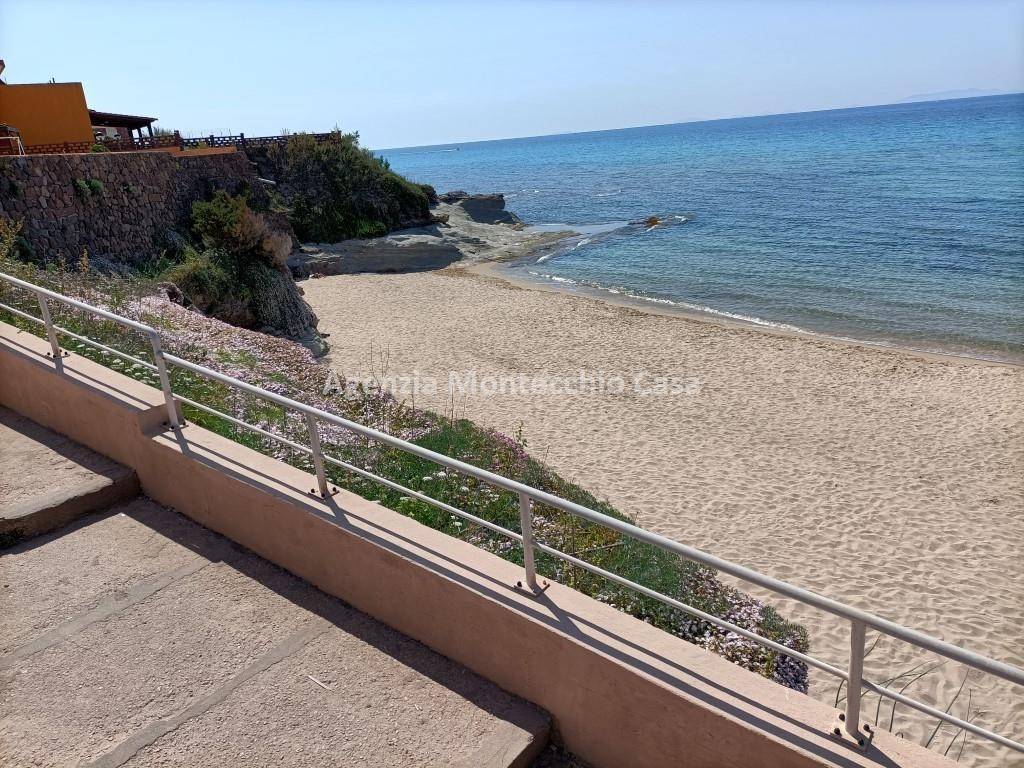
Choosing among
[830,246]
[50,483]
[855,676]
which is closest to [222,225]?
[50,483]

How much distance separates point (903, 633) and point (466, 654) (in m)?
2.05

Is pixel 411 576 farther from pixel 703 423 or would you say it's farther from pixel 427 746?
pixel 703 423

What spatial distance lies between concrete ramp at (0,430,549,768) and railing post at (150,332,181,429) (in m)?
0.90

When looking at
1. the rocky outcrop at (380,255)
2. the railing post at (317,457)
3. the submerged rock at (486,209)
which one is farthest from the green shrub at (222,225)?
the submerged rock at (486,209)

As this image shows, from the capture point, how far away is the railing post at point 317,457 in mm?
3889

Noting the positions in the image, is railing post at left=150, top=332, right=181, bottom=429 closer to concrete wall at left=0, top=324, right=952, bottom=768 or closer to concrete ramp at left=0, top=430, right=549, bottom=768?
concrete wall at left=0, top=324, right=952, bottom=768

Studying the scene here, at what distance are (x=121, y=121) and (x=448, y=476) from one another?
31.8m

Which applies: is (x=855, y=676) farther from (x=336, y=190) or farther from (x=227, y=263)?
(x=336, y=190)

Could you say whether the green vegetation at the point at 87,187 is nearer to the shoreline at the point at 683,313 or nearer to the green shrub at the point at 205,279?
the green shrub at the point at 205,279

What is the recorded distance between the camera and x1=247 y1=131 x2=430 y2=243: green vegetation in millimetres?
32250

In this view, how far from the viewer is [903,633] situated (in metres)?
2.33

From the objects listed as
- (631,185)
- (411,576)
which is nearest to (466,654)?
(411,576)

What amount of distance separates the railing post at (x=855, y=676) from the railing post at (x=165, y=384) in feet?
14.0

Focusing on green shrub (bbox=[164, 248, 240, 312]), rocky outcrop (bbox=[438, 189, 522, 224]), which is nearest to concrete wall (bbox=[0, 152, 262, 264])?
green shrub (bbox=[164, 248, 240, 312])
